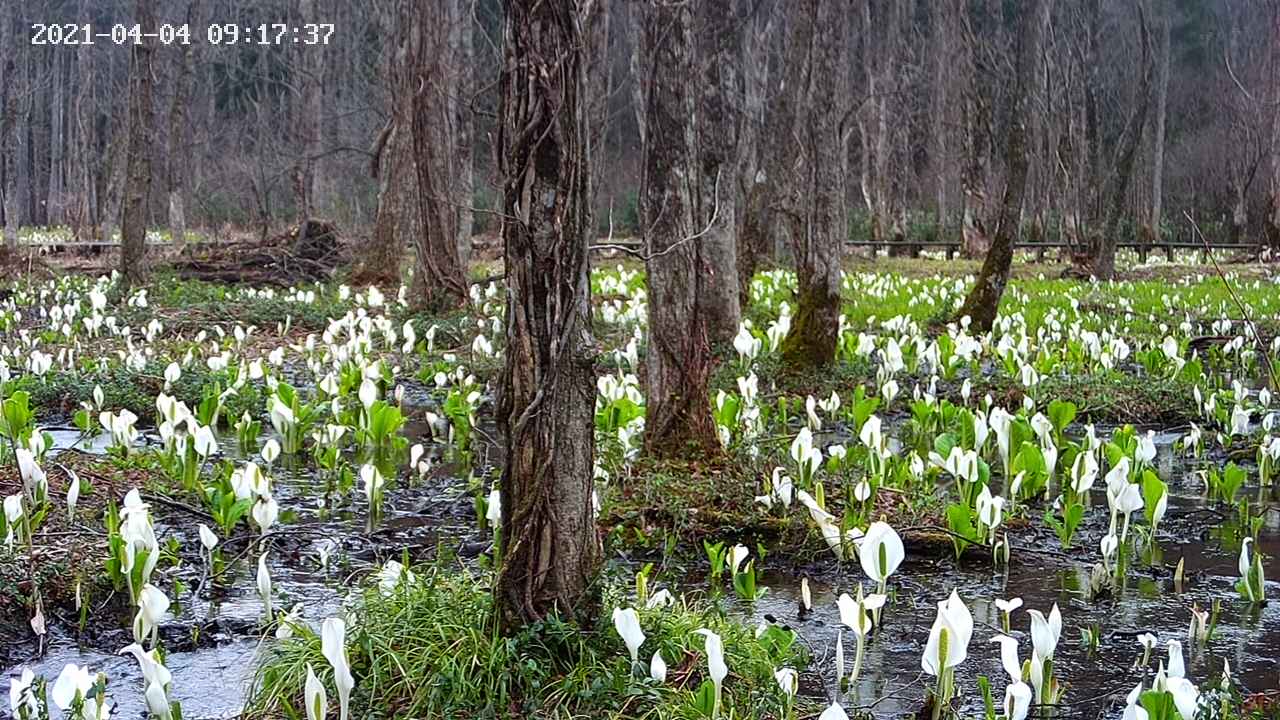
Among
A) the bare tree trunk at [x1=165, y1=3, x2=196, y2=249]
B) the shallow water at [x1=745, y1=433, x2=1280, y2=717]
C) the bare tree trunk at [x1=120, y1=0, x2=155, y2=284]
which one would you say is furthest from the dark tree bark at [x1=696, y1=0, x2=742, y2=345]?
the bare tree trunk at [x1=165, y1=3, x2=196, y2=249]

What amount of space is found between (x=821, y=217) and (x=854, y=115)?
2121 cm

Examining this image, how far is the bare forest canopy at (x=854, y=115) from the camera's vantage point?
2084cm

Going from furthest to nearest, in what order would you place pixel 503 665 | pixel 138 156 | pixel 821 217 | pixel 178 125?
pixel 178 125 < pixel 138 156 < pixel 821 217 < pixel 503 665

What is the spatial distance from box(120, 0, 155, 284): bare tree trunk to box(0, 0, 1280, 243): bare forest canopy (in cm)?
16

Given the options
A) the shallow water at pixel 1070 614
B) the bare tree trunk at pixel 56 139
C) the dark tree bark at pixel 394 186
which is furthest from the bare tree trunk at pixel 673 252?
the bare tree trunk at pixel 56 139

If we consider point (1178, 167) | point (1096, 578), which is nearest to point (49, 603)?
point (1096, 578)

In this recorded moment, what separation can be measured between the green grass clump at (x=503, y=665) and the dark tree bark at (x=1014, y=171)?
321 inches

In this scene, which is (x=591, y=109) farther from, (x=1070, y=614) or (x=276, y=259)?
(x=276, y=259)

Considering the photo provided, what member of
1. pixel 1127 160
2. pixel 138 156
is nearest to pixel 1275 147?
pixel 1127 160

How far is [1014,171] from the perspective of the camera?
1105 cm

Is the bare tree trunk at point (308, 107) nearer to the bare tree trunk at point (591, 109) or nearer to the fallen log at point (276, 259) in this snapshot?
the fallen log at point (276, 259)

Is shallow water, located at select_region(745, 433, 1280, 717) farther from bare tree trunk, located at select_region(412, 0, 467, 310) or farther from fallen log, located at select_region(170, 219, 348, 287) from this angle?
fallen log, located at select_region(170, 219, 348, 287)

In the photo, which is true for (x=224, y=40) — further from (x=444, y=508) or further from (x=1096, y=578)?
(x=1096, y=578)

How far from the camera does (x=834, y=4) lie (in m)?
10.1
